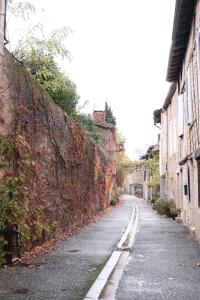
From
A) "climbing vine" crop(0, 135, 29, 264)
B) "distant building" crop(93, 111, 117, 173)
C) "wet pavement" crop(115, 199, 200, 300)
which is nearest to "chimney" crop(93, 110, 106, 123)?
"distant building" crop(93, 111, 117, 173)

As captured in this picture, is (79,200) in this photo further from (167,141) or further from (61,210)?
(167,141)


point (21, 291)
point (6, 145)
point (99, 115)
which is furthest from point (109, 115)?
point (21, 291)

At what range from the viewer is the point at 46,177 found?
10984 mm

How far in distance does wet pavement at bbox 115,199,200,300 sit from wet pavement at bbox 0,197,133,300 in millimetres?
602

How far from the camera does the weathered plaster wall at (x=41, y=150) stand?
337 inches

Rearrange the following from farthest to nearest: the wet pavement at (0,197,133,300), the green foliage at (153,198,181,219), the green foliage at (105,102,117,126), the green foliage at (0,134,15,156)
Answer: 1. the green foliage at (105,102,117,126)
2. the green foliage at (153,198,181,219)
3. the green foliage at (0,134,15,156)
4. the wet pavement at (0,197,133,300)

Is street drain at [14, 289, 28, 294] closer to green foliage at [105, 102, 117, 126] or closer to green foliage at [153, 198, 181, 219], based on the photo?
green foliage at [153, 198, 181, 219]

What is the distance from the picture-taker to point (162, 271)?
7.59 m

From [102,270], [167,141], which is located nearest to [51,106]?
[102,270]

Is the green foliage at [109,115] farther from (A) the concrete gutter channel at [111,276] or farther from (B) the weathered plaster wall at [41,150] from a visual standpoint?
(A) the concrete gutter channel at [111,276]

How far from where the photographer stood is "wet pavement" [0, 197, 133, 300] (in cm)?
576

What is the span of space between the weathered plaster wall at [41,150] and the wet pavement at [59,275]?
3.60 ft

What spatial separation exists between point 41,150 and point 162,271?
4.46m

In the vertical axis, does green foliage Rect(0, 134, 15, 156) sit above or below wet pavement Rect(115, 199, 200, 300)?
above
